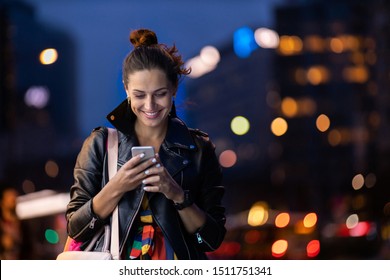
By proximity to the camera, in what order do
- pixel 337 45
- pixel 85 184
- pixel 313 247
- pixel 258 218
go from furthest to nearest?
1. pixel 337 45
2. pixel 258 218
3. pixel 313 247
4. pixel 85 184

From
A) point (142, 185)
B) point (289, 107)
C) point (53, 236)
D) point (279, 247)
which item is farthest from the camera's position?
point (289, 107)

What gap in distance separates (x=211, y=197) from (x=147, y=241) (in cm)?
31

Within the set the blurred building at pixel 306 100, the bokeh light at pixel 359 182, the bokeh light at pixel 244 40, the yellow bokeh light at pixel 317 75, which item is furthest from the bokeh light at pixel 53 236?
the yellow bokeh light at pixel 317 75

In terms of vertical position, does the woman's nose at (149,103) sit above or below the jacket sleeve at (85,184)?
above

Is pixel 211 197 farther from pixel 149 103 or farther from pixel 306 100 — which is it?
pixel 306 100

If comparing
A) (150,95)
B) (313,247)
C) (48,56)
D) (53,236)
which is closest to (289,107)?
(313,247)

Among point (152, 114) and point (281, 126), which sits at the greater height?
point (281, 126)

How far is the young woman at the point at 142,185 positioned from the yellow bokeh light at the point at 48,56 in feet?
2.86

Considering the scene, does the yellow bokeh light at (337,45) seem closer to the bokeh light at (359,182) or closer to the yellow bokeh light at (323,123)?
the yellow bokeh light at (323,123)

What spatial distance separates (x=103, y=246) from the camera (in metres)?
3.41

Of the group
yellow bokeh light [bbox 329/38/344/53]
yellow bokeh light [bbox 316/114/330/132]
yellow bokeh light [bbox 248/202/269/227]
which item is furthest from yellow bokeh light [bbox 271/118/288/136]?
yellow bokeh light [bbox 248/202/269/227]

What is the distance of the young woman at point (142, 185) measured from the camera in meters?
3.38

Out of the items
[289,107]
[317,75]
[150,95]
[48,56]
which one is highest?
[317,75]

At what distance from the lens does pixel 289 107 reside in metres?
97.8
